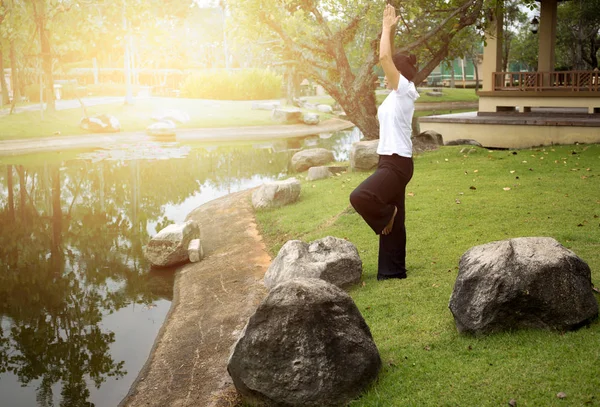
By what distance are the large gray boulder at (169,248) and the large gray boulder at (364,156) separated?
5.74 meters

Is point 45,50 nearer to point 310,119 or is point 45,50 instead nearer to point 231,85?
point 310,119

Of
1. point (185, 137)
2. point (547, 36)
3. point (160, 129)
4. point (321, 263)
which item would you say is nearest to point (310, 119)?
point (185, 137)

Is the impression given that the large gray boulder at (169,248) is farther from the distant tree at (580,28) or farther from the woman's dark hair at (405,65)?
the distant tree at (580,28)

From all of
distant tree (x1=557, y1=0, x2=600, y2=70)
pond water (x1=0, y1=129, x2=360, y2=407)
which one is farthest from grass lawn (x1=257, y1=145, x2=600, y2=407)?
distant tree (x1=557, y1=0, x2=600, y2=70)

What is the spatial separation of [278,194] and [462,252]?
602 centimetres

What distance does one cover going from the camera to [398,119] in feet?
19.6

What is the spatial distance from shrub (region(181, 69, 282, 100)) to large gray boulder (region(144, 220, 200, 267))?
37382mm

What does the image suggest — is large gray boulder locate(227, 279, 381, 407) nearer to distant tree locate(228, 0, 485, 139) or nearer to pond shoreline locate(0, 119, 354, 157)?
distant tree locate(228, 0, 485, 139)

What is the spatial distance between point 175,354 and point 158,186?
1171cm

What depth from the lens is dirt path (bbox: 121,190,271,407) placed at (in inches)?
234

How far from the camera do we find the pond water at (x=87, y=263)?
271 inches

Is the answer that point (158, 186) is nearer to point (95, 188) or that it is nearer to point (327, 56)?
point (95, 188)

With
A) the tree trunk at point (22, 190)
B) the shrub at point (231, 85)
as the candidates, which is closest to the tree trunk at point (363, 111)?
the tree trunk at point (22, 190)

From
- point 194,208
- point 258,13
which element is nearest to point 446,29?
point 258,13
